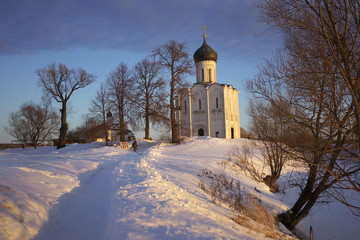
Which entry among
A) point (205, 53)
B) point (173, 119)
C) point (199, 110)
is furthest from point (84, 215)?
point (205, 53)

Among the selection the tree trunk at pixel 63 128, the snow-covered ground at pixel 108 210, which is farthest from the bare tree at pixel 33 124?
the snow-covered ground at pixel 108 210

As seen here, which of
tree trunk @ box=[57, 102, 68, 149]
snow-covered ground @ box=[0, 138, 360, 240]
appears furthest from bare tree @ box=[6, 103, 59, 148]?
snow-covered ground @ box=[0, 138, 360, 240]

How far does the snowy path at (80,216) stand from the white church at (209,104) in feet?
91.8

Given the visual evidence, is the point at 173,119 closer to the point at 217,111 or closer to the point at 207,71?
the point at 217,111

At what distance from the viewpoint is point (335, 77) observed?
5.30 meters

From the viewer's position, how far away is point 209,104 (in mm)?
36562

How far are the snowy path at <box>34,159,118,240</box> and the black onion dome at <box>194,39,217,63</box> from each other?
101ft

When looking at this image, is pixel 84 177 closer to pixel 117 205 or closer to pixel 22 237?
pixel 117 205

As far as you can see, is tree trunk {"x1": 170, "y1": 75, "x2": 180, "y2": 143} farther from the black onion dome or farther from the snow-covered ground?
the snow-covered ground

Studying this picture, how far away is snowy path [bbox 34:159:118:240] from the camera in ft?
16.1

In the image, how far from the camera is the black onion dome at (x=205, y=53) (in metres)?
37.0

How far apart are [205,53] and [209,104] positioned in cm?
674

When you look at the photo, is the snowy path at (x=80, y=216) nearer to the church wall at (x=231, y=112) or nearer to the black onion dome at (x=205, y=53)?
the church wall at (x=231, y=112)

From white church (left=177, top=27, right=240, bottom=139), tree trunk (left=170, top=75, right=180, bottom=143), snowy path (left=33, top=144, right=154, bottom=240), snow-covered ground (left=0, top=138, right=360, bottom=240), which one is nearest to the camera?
snow-covered ground (left=0, top=138, right=360, bottom=240)
